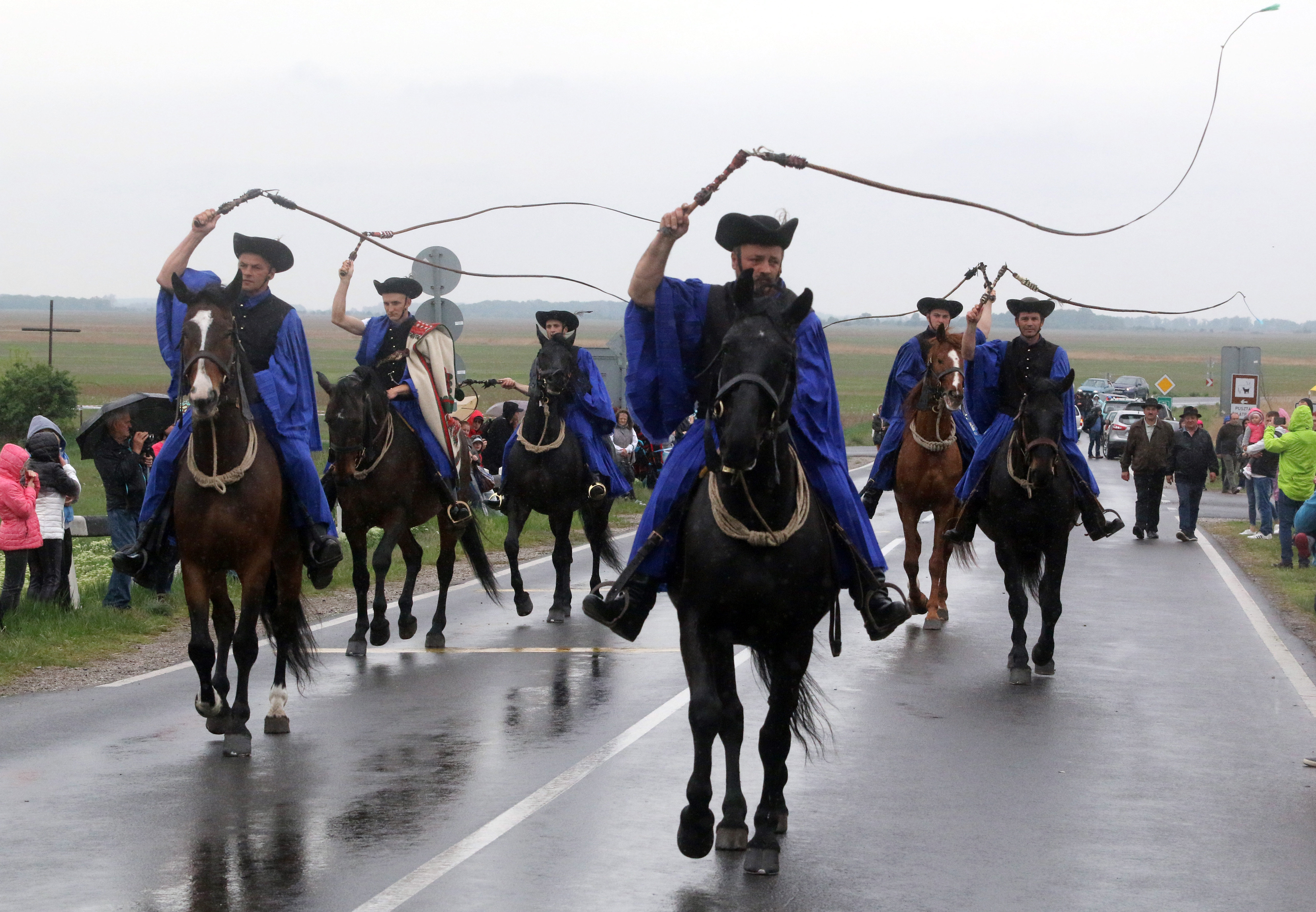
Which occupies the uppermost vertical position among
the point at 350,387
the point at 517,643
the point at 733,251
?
the point at 733,251

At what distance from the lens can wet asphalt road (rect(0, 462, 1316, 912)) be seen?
5.86 metres

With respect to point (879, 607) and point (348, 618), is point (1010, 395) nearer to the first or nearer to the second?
point (879, 607)

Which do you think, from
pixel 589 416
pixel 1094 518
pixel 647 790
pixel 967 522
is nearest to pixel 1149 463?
pixel 589 416

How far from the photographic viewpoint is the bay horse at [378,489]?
456 inches

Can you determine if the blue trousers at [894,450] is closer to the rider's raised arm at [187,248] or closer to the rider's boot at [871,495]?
the rider's boot at [871,495]

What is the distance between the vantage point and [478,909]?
5.55 metres

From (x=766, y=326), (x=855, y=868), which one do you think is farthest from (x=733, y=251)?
(x=855, y=868)

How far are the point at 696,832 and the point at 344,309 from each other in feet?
22.1

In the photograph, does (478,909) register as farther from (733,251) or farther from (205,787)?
(733,251)

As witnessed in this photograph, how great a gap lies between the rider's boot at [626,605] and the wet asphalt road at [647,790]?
88cm

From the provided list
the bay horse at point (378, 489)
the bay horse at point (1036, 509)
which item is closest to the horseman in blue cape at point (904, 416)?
the bay horse at point (1036, 509)

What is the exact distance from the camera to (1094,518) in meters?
11.3

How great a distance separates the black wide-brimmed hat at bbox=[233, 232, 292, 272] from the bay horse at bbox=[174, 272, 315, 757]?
2.05 feet

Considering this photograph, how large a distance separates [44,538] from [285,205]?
541cm
